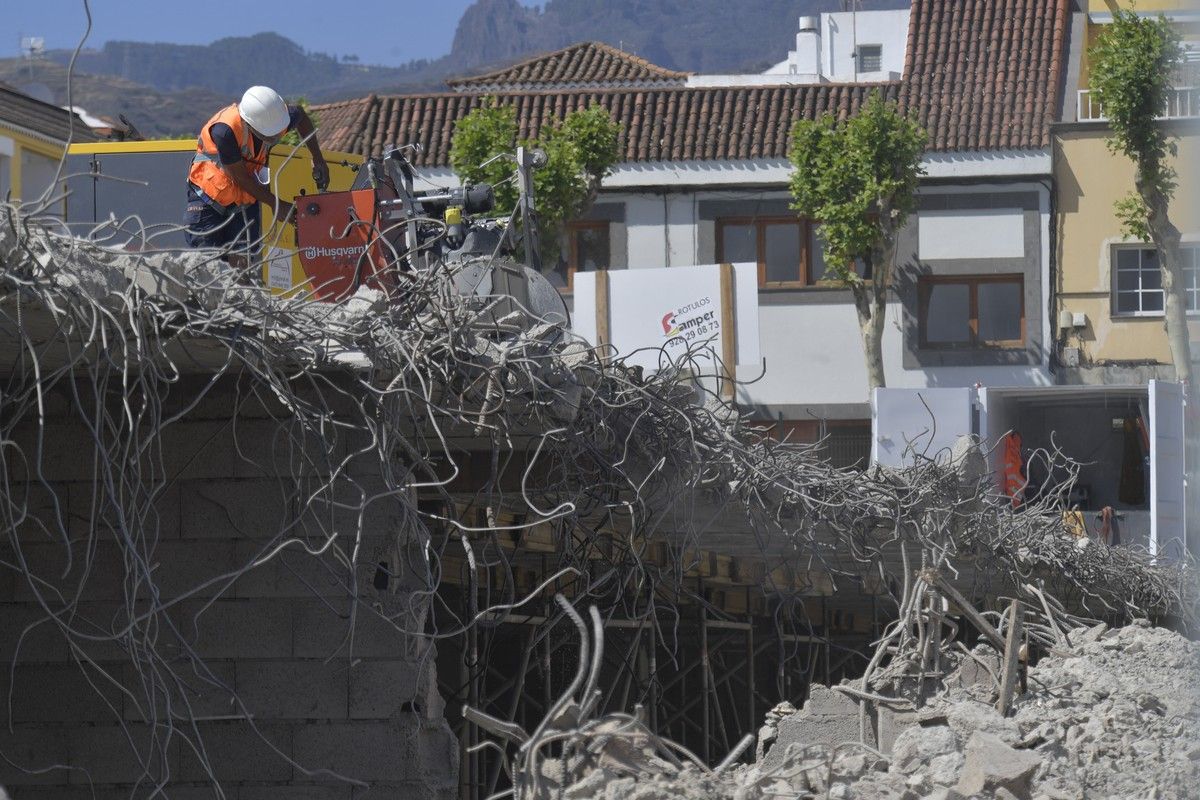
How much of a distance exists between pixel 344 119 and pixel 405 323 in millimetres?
26874

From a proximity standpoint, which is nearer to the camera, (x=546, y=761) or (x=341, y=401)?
(x=546, y=761)

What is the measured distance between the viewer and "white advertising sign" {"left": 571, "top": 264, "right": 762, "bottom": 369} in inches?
819

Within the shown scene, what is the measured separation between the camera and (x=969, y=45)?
32.5 metres

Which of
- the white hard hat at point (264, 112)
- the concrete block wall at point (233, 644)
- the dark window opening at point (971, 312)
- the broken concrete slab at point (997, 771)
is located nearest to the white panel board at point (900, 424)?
the white hard hat at point (264, 112)

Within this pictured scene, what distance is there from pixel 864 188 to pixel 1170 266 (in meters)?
5.00

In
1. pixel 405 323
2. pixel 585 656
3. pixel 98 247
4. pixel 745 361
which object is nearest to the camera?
pixel 585 656

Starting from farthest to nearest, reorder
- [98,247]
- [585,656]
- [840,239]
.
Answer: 1. [840,239]
2. [98,247]
3. [585,656]

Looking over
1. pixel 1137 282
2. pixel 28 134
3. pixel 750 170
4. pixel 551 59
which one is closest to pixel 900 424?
pixel 750 170

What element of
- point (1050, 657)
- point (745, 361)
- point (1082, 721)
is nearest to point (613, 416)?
point (1082, 721)

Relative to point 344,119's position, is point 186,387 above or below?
below

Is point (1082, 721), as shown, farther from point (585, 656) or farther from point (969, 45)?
point (969, 45)

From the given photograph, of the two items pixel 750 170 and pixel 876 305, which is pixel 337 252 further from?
pixel 750 170

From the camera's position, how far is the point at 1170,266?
94.5 feet

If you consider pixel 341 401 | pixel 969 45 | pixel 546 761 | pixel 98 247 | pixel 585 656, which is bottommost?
pixel 546 761
